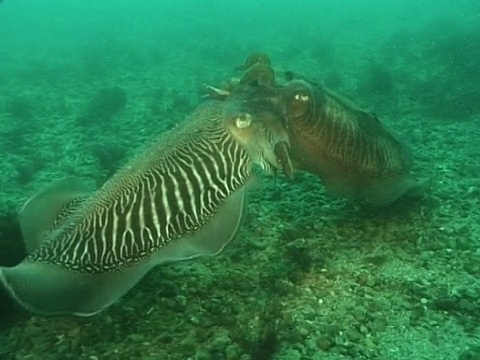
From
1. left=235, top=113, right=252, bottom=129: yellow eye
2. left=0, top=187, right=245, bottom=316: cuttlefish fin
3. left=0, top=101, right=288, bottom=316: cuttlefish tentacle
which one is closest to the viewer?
left=0, top=187, right=245, bottom=316: cuttlefish fin

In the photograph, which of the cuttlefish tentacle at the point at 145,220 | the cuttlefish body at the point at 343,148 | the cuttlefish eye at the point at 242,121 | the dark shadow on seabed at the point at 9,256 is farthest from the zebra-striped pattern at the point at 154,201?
the cuttlefish body at the point at 343,148

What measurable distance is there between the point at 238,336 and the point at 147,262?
1000mm

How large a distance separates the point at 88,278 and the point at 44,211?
0.96 m

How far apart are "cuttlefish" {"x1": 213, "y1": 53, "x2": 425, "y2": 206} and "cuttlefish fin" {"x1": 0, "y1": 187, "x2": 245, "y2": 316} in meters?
1.60

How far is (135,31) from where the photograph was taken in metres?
33.4

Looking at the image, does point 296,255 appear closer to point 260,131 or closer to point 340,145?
point 340,145

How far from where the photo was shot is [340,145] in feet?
19.2

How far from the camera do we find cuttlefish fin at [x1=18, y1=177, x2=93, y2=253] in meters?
4.46

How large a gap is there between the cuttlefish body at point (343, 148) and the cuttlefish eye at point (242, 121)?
1.09 metres

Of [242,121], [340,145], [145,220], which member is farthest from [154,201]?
[340,145]

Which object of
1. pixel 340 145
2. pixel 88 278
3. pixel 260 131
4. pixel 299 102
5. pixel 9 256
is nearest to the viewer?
pixel 88 278

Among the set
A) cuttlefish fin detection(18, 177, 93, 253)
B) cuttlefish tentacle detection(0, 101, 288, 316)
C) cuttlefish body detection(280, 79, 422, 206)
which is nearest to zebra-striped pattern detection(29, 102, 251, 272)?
cuttlefish tentacle detection(0, 101, 288, 316)

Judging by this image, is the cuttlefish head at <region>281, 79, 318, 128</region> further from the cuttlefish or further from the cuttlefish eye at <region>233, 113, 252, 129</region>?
the cuttlefish eye at <region>233, 113, 252, 129</region>

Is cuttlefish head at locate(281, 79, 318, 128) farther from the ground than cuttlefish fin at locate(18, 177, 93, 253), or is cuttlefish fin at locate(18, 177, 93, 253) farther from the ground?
cuttlefish head at locate(281, 79, 318, 128)
